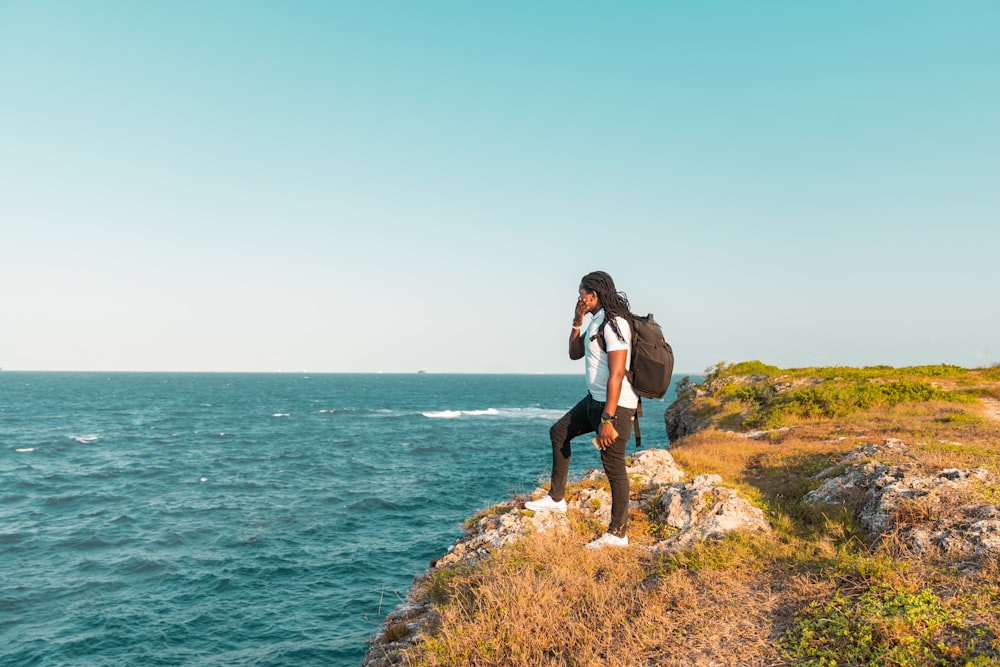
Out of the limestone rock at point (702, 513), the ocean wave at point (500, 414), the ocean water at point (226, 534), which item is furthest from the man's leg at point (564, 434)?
the ocean wave at point (500, 414)

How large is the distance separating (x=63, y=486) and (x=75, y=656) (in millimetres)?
21975

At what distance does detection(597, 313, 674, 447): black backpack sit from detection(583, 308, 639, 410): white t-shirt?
69 mm

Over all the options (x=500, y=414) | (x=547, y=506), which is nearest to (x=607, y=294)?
(x=547, y=506)

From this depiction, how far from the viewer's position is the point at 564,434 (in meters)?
7.23

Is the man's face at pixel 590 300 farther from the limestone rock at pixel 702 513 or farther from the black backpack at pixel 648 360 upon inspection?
the limestone rock at pixel 702 513

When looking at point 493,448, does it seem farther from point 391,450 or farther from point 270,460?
point 270,460

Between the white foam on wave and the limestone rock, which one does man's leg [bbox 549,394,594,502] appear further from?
the white foam on wave

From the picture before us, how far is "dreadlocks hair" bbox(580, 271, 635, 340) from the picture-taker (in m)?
6.31

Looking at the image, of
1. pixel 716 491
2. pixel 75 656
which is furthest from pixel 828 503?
pixel 75 656

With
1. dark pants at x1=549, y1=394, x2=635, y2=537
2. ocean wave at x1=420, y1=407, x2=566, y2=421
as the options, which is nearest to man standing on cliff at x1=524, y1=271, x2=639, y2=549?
dark pants at x1=549, y1=394, x2=635, y2=537

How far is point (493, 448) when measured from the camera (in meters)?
44.9

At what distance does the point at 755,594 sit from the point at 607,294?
3411 mm

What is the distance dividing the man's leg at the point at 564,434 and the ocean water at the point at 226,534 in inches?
142

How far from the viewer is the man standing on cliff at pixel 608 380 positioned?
6121mm
